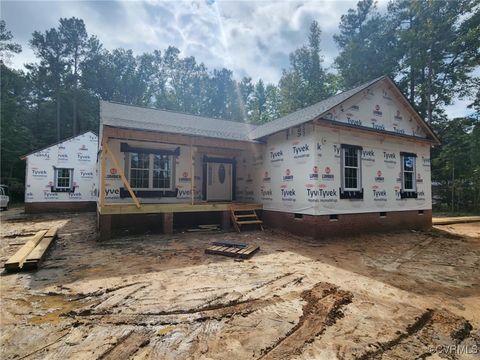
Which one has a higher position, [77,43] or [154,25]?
[77,43]

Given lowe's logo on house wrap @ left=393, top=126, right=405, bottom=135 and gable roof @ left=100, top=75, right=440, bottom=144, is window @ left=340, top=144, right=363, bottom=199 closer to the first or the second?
gable roof @ left=100, top=75, right=440, bottom=144

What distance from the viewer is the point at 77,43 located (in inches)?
1225

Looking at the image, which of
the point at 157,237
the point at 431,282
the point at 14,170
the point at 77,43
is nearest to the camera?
the point at 431,282

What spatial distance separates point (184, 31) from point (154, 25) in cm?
143

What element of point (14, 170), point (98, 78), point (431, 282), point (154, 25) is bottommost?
point (431, 282)

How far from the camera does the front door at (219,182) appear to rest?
11703 millimetres

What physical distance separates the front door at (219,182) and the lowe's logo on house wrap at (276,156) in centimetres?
261

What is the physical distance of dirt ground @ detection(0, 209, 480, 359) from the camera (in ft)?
8.26

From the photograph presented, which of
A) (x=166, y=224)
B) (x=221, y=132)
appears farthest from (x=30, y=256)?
(x=221, y=132)

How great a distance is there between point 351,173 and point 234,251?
5423 millimetres

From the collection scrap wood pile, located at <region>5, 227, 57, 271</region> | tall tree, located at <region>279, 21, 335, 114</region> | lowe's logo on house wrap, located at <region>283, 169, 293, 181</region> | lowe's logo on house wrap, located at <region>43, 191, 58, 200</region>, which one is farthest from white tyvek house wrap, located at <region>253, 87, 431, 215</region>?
tall tree, located at <region>279, 21, 335, 114</region>

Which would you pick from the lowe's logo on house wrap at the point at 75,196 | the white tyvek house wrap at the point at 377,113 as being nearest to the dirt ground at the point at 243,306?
the white tyvek house wrap at the point at 377,113

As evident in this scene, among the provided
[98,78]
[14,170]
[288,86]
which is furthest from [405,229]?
[98,78]

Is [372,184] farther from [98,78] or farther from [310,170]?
[98,78]
